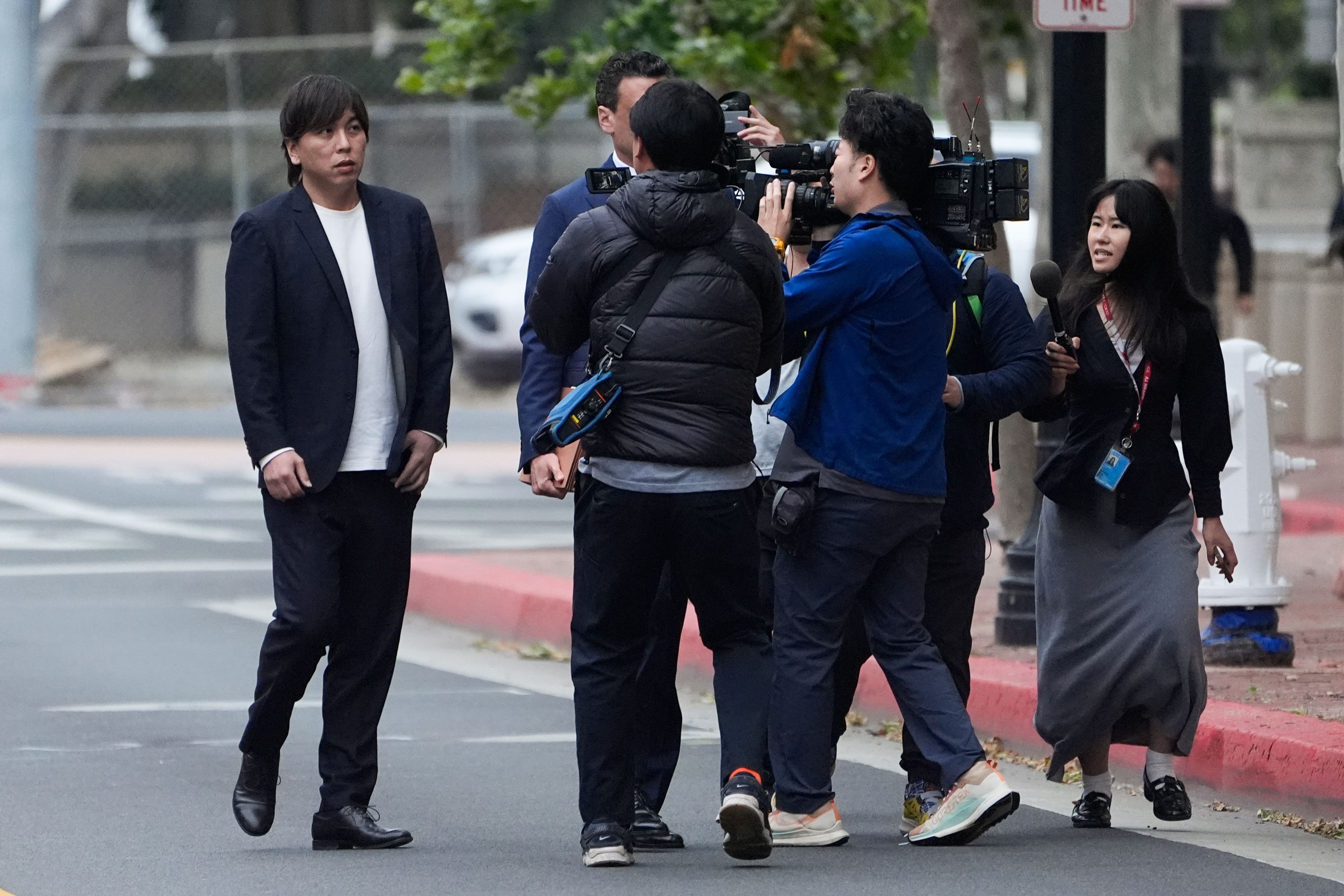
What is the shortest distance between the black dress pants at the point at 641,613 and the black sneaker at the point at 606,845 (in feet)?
0.06

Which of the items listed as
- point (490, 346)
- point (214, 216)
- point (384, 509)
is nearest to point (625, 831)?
point (384, 509)

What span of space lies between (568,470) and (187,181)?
20.5 m

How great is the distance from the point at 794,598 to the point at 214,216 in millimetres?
20346

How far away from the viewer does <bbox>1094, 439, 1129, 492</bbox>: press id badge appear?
664 cm

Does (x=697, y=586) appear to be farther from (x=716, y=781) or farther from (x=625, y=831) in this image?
(x=716, y=781)

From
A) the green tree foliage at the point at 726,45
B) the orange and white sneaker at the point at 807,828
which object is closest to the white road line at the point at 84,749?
the orange and white sneaker at the point at 807,828

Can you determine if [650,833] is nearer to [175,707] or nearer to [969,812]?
[969,812]

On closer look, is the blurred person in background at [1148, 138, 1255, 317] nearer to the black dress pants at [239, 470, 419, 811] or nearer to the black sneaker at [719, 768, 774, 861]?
the black dress pants at [239, 470, 419, 811]

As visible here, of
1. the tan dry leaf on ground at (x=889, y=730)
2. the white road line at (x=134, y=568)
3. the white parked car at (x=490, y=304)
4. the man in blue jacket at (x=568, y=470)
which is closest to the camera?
the man in blue jacket at (x=568, y=470)

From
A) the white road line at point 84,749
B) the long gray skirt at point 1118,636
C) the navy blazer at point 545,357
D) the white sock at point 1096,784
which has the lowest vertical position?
the white road line at point 84,749

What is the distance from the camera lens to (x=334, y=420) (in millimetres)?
6281

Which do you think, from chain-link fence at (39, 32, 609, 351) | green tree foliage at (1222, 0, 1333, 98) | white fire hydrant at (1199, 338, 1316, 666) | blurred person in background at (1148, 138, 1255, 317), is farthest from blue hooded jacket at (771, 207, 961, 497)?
green tree foliage at (1222, 0, 1333, 98)

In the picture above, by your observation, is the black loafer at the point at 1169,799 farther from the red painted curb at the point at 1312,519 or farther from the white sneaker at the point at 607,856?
the red painted curb at the point at 1312,519

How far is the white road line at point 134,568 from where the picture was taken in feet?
42.5
